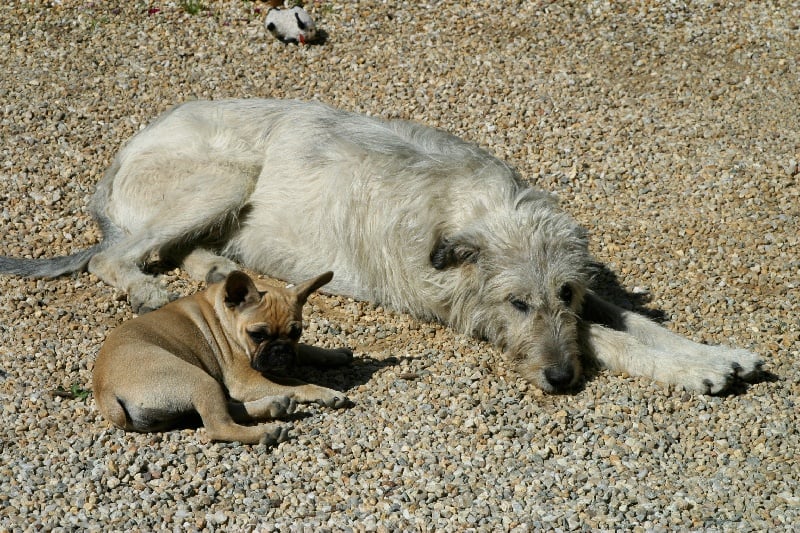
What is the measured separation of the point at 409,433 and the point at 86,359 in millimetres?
2162

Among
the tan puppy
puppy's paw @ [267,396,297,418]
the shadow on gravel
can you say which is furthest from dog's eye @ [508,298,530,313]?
puppy's paw @ [267,396,297,418]

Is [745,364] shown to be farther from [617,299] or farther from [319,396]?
[319,396]

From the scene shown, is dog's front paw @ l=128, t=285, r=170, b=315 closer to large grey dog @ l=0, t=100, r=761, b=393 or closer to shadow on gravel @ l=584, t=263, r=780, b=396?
large grey dog @ l=0, t=100, r=761, b=393

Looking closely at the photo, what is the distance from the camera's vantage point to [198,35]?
1057 centimetres

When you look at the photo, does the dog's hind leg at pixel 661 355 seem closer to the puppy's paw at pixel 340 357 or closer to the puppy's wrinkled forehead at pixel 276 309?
the puppy's paw at pixel 340 357

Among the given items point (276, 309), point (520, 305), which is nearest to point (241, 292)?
point (276, 309)

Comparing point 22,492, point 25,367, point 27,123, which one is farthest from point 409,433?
point 27,123

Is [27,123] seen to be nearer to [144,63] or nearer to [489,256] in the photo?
[144,63]

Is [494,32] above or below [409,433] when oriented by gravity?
above

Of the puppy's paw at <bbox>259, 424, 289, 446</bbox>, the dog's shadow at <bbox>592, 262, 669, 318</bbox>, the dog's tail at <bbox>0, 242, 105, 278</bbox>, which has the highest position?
the dog's shadow at <bbox>592, 262, 669, 318</bbox>

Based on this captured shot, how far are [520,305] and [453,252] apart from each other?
1.91ft

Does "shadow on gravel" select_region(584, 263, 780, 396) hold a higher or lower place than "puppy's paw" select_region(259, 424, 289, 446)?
higher

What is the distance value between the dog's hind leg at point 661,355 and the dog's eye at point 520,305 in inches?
17.8

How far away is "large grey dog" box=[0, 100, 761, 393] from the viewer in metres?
6.54
